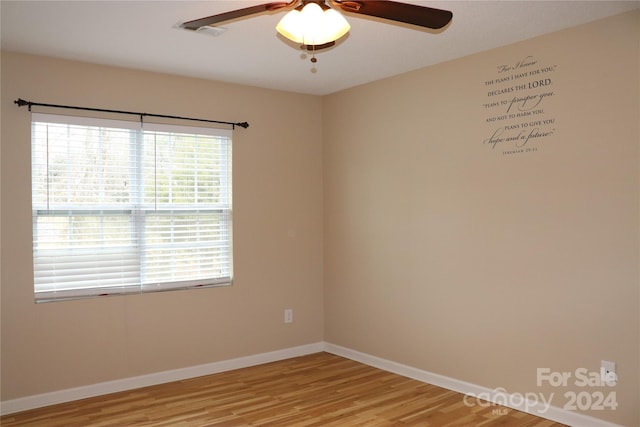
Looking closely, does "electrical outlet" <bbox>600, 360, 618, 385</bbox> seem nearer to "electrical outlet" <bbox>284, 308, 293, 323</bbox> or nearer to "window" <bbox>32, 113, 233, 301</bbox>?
"electrical outlet" <bbox>284, 308, 293, 323</bbox>

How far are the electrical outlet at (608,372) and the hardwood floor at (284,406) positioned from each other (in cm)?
44

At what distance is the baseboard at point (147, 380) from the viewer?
3670mm

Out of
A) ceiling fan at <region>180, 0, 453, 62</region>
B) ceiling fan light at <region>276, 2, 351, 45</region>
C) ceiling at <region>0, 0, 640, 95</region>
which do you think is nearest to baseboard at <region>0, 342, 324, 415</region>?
ceiling at <region>0, 0, 640, 95</region>

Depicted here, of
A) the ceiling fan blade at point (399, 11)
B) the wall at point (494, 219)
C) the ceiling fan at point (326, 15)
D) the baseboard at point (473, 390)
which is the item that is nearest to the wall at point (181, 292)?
the wall at point (494, 219)

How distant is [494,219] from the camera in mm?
3711

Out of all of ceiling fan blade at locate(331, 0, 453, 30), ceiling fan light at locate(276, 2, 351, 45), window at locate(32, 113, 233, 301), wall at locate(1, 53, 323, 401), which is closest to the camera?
ceiling fan blade at locate(331, 0, 453, 30)

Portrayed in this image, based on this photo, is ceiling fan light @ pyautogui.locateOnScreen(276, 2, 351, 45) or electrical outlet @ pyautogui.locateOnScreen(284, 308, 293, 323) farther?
electrical outlet @ pyautogui.locateOnScreen(284, 308, 293, 323)

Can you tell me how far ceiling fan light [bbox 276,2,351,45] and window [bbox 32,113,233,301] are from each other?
2183mm

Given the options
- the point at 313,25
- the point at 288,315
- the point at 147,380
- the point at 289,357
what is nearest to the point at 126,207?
the point at 147,380

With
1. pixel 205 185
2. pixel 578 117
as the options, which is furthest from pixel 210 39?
pixel 578 117

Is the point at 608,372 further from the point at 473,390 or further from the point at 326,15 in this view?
the point at 326,15

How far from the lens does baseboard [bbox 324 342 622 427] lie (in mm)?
3238

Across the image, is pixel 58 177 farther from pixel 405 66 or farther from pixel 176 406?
pixel 405 66

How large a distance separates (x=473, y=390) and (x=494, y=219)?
127cm
